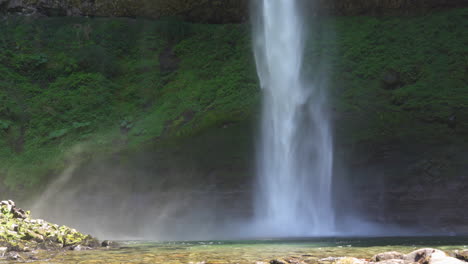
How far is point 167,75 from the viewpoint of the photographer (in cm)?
3347

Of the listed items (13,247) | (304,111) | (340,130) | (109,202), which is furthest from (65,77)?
(13,247)

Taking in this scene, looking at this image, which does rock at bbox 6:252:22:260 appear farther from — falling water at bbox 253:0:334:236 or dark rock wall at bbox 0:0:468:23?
dark rock wall at bbox 0:0:468:23

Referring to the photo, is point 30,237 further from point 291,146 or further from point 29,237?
point 291,146

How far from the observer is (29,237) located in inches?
520

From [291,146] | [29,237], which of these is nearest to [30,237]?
[29,237]

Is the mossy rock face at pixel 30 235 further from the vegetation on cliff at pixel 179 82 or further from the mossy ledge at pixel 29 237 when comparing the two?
the vegetation on cliff at pixel 179 82

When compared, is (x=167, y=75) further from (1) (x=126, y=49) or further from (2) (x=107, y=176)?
(2) (x=107, y=176)

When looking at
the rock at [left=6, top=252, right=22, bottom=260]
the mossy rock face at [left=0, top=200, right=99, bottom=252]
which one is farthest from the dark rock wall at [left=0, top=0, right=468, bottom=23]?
the rock at [left=6, top=252, right=22, bottom=260]

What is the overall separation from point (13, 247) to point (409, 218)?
15.1 metres

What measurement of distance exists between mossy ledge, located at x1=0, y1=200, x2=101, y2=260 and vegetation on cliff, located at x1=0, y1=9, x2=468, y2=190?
9.55 meters

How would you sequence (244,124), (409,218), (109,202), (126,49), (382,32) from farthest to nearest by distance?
(126,49) → (382,32) → (244,124) → (109,202) → (409,218)

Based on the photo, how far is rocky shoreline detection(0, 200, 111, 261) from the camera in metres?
11.7

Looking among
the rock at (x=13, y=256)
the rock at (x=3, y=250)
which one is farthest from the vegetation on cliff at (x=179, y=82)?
the rock at (x=13, y=256)

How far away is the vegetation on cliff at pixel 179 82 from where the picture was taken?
24266mm
